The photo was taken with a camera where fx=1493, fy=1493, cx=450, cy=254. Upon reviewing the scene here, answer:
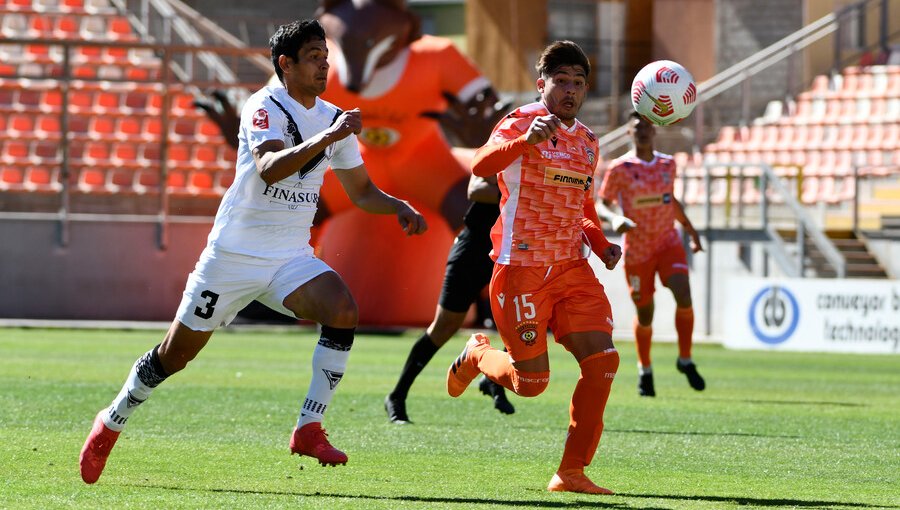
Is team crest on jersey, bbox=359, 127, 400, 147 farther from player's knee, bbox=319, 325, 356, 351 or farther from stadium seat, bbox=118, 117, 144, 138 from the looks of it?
player's knee, bbox=319, 325, 356, 351

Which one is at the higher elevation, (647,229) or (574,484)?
(647,229)

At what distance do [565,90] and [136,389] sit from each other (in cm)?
240

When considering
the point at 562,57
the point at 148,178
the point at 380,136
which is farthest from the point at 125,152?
the point at 562,57

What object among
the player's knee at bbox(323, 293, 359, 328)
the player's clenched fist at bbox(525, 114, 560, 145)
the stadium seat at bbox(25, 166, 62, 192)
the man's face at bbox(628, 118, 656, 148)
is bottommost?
the player's knee at bbox(323, 293, 359, 328)

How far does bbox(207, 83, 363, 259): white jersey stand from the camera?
672 centimetres

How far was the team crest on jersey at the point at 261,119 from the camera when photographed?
663 centimetres

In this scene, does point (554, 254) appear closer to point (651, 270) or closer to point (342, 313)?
point (342, 313)

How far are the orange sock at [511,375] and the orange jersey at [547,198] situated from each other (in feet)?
1.75

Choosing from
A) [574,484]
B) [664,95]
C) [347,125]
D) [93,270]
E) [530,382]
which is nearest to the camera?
[347,125]

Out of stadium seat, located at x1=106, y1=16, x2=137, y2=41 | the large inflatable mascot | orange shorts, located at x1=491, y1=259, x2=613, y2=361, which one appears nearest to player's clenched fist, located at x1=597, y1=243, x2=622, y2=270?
orange shorts, located at x1=491, y1=259, x2=613, y2=361

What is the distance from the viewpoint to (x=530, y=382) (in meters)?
7.19

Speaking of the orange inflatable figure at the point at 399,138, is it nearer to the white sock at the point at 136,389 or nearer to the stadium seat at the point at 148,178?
the stadium seat at the point at 148,178

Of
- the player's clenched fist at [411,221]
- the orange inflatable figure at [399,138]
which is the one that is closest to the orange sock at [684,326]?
the player's clenched fist at [411,221]

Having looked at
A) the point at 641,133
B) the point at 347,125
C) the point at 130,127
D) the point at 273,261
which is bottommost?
the point at 273,261
